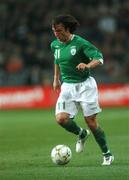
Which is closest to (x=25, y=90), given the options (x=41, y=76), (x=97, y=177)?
(x=41, y=76)

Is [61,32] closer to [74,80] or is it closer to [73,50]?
[73,50]

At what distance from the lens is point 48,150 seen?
13906mm

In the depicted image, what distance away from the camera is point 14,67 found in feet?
97.7

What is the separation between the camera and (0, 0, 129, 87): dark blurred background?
29641 millimetres

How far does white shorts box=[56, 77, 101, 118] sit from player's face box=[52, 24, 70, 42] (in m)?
0.74

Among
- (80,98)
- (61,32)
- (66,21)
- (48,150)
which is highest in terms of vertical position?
(66,21)

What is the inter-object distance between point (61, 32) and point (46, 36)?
1956cm

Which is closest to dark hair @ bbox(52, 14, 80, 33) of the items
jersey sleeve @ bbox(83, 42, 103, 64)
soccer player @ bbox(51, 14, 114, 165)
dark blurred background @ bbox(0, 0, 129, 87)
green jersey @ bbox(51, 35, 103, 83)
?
soccer player @ bbox(51, 14, 114, 165)

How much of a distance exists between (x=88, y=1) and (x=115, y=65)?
3.65 m

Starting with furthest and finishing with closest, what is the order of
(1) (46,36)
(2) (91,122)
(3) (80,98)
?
(1) (46,36), (3) (80,98), (2) (91,122)

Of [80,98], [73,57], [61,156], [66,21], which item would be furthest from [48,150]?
[66,21]

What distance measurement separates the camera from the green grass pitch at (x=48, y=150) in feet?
33.1

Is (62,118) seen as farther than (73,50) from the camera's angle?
Yes

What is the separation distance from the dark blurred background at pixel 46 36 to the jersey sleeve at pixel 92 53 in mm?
17710
